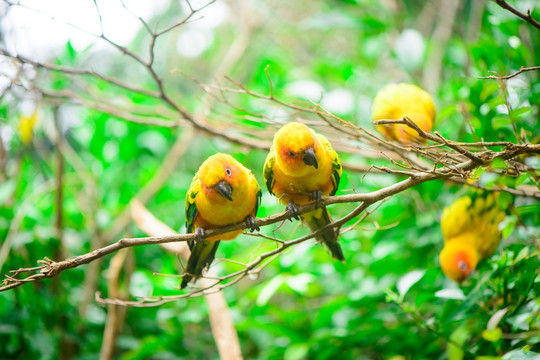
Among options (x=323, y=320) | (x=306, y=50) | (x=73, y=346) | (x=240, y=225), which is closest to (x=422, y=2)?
(x=306, y=50)

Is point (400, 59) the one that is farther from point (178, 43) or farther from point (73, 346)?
point (178, 43)

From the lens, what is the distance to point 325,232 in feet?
8.90

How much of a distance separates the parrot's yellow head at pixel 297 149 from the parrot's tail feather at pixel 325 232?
436 mm

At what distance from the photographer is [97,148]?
5.82 m

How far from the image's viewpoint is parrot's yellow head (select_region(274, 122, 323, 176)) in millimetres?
2334

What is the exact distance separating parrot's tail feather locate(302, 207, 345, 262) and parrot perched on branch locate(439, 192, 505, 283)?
2.38ft

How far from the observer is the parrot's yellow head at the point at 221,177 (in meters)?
2.45

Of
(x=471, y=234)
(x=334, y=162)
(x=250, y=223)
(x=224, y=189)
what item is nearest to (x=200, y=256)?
(x=250, y=223)

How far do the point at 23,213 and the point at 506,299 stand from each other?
13.2 ft

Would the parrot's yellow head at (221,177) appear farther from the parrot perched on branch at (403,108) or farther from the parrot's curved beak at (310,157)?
the parrot perched on branch at (403,108)

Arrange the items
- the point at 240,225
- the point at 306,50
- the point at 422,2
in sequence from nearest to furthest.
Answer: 1. the point at 240,225
2. the point at 422,2
3. the point at 306,50

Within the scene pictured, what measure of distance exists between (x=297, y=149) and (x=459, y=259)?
1368mm

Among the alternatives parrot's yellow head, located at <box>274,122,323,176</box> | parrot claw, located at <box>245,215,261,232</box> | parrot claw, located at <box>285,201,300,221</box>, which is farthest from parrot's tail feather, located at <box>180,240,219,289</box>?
parrot's yellow head, located at <box>274,122,323,176</box>

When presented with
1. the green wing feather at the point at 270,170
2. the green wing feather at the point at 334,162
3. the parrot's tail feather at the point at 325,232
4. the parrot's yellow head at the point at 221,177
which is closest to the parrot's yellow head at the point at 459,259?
the parrot's tail feather at the point at 325,232
